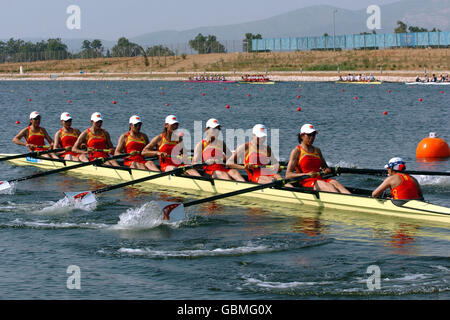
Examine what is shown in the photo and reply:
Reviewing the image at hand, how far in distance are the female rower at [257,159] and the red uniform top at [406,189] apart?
2.98 metres

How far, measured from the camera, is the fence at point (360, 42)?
8988 cm

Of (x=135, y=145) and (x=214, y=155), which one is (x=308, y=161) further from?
(x=135, y=145)

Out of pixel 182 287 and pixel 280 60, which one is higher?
pixel 280 60

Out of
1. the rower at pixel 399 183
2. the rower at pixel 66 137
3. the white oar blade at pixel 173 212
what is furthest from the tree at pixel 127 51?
the rower at pixel 399 183

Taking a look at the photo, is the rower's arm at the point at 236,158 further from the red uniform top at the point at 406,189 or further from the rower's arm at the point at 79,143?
the rower's arm at the point at 79,143

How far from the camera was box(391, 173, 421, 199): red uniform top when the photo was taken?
1356 cm

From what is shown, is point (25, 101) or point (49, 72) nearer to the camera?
point (25, 101)

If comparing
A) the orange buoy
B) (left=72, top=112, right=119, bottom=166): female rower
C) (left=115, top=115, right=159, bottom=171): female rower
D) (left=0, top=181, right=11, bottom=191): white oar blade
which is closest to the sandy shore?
the orange buoy

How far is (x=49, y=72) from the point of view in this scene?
385ft

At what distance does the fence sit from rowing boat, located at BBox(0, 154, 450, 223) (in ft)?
256

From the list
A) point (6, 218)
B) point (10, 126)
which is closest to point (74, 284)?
point (6, 218)

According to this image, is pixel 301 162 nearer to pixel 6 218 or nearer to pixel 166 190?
pixel 166 190
